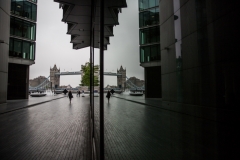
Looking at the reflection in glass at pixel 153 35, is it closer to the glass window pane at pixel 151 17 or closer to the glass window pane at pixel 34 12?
the glass window pane at pixel 151 17

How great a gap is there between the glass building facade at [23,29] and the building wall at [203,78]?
27.7 metres

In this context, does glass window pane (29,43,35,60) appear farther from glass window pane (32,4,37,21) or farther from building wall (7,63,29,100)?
glass window pane (32,4,37,21)

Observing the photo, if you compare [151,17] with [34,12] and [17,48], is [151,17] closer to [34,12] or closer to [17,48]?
[17,48]

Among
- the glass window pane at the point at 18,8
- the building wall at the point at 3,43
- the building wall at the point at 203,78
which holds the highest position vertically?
the glass window pane at the point at 18,8

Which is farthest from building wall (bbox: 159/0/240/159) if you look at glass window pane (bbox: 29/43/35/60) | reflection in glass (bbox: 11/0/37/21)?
glass window pane (bbox: 29/43/35/60)

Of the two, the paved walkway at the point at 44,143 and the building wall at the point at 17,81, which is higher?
the building wall at the point at 17,81

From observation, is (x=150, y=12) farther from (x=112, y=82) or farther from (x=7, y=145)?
(x=7, y=145)

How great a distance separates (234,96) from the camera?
0.49 m

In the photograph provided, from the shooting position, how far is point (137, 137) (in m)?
2.82

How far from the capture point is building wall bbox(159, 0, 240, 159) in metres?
0.52

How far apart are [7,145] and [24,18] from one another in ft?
83.7


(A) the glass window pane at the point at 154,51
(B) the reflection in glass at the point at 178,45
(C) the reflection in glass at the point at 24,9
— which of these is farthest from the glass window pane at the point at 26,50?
(B) the reflection in glass at the point at 178,45

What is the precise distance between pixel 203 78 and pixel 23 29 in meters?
30.3

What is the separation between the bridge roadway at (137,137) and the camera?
643mm
